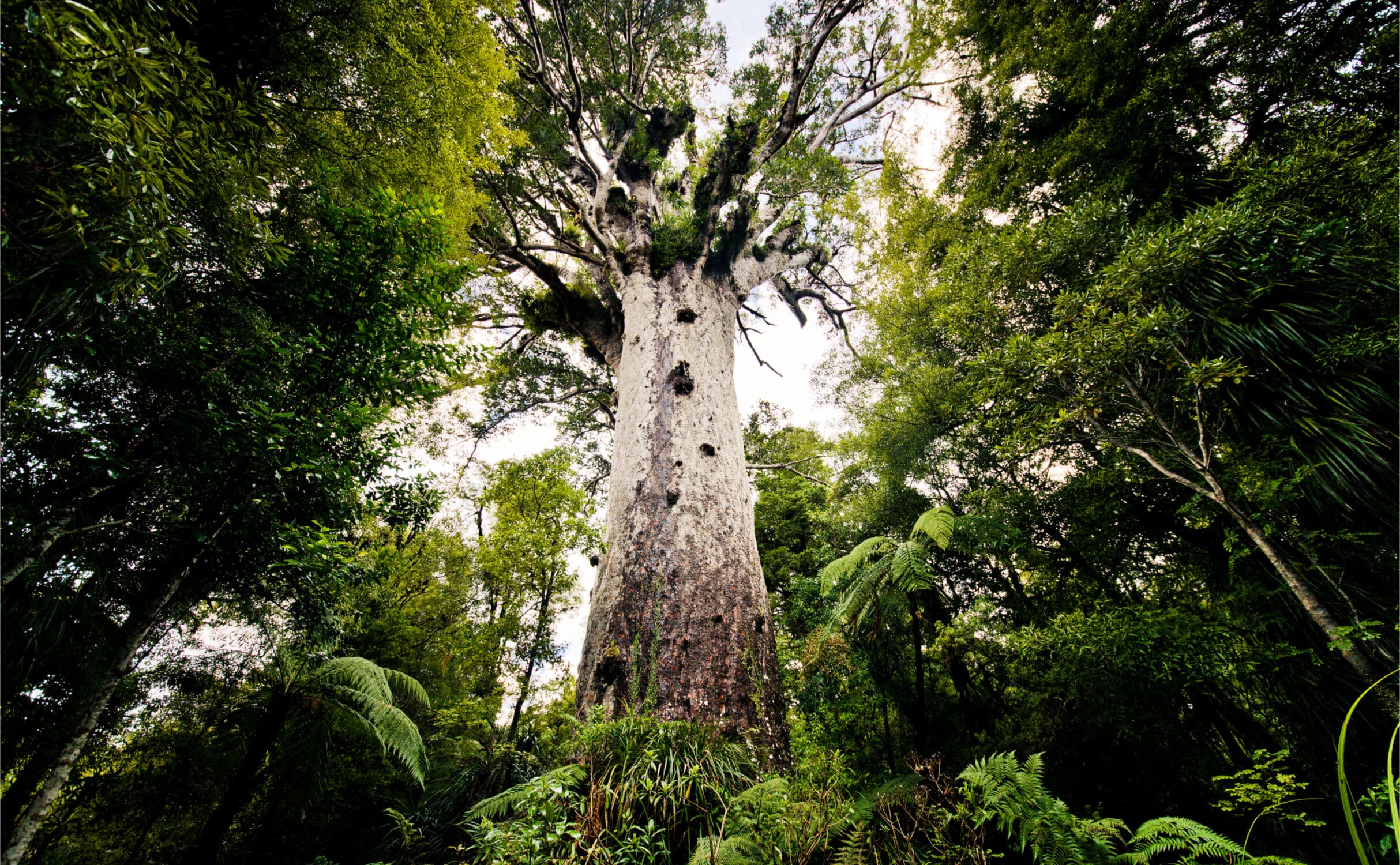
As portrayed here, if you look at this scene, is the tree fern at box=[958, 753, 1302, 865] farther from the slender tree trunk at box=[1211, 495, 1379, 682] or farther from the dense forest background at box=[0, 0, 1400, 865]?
the slender tree trunk at box=[1211, 495, 1379, 682]

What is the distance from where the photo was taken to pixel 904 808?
72.0 inches

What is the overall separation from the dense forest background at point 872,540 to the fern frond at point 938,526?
47 mm

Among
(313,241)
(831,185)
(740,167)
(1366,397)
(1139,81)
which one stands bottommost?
(1366,397)

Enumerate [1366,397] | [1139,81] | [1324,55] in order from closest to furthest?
[1366,397]
[1324,55]
[1139,81]

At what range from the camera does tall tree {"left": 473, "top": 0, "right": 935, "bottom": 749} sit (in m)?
3.07

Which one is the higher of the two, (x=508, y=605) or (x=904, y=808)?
(x=508, y=605)

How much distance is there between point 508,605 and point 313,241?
3.50 meters

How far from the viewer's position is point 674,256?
19.2 ft

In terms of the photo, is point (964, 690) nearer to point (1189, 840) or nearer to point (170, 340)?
point (1189, 840)

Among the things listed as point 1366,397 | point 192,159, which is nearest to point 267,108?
point 192,159

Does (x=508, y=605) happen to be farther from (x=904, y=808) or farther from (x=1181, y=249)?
(x=1181, y=249)

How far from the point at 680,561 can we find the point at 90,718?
282 centimetres

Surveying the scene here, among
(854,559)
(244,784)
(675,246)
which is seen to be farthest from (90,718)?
(675,246)

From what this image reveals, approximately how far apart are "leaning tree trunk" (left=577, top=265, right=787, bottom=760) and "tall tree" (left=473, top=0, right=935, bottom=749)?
15 millimetres
